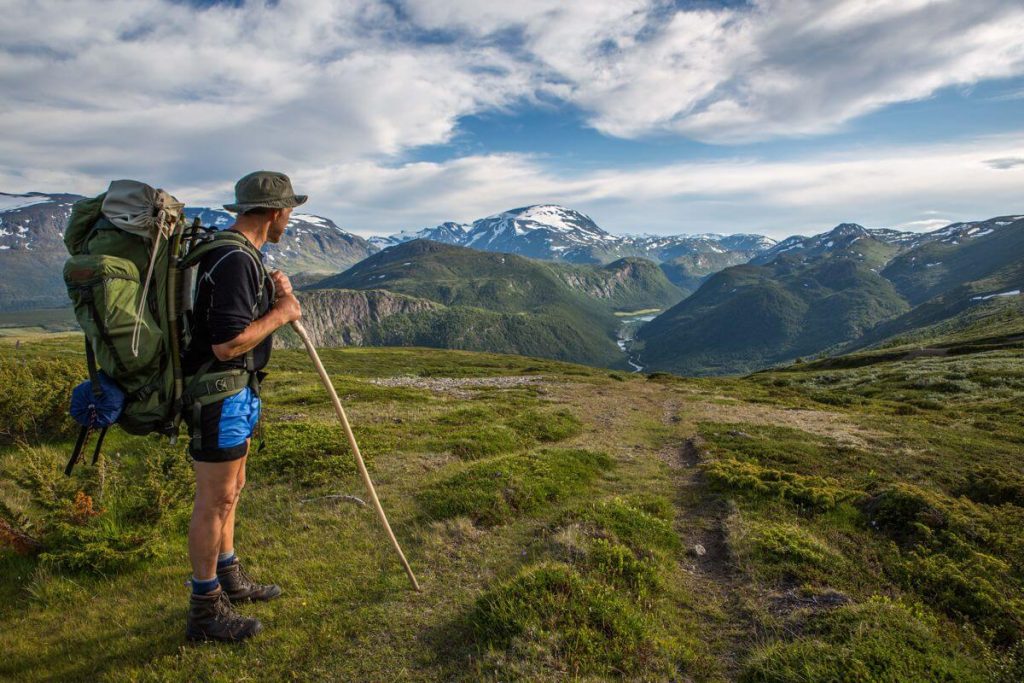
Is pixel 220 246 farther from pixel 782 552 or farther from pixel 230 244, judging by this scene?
pixel 782 552

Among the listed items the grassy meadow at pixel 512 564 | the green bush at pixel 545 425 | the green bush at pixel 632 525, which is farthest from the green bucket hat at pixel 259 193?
the green bush at pixel 545 425

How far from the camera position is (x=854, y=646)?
18.6 ft

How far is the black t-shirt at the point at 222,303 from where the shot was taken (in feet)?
18.1

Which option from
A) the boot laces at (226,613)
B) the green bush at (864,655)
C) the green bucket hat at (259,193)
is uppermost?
the green bucket hat at (259,193)

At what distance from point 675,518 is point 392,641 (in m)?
7.83

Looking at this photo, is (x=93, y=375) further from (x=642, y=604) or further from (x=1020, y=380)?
(x=1020, y=380)

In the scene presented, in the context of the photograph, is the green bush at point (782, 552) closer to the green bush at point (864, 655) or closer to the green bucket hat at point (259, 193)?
the green bush at point (864, 655)

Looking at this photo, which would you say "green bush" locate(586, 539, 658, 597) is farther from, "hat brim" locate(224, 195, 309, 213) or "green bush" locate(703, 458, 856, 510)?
"hat brim" locate(224, 195, 309, 213)

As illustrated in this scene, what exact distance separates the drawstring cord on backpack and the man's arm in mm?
767

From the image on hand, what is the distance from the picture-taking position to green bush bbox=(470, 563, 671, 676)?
5.54m

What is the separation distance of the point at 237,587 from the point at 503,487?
5.99 metres

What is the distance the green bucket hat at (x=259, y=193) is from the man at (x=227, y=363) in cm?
1

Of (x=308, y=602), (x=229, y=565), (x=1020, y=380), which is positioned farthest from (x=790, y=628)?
(x=1020, y=380)

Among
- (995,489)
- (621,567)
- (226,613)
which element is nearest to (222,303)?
(226,613)
